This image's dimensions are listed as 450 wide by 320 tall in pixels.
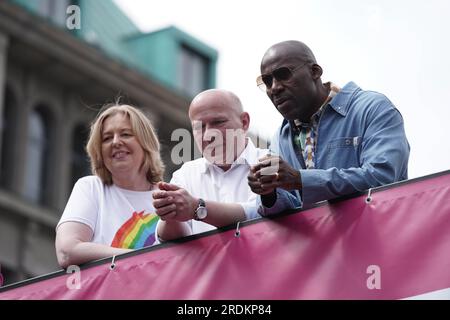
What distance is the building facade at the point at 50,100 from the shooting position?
2961 centimetres

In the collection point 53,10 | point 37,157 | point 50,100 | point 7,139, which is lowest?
point 7,139

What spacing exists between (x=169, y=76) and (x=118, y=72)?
3.23 metres

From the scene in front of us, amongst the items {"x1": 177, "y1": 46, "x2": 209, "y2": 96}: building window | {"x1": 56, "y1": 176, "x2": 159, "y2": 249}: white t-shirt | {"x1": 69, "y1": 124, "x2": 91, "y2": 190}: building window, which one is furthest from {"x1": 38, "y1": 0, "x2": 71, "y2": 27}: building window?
{"x1": 56, "y1": 176, "x2": 159, "y2": 249}: white t-shirt

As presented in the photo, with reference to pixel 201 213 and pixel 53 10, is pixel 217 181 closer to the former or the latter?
pixel 201 213

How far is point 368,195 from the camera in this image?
6102 millimetres

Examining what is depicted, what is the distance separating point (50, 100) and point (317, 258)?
86.2 feet

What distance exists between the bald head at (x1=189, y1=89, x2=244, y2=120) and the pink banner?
0.78 metres

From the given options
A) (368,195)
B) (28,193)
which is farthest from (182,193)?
(28,193)

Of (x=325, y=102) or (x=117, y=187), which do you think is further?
(x=117, y=187)

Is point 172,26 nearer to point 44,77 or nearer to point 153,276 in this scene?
point 44,77

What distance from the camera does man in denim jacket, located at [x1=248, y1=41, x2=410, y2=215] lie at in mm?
6105

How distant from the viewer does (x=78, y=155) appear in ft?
108

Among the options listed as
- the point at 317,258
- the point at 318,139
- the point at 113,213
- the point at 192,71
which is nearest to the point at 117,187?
the point at 113,213

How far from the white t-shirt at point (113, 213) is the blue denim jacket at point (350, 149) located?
3.51 feet
